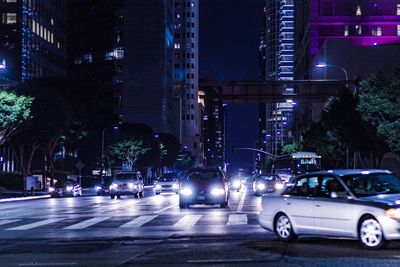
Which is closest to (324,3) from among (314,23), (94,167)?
(314,23)

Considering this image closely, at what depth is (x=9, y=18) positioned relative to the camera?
108m

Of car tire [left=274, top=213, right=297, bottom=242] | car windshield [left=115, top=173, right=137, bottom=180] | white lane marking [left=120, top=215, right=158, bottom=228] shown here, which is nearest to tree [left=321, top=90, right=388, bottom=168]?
car windshield [left=115, top=173, right=137, bottom=180]

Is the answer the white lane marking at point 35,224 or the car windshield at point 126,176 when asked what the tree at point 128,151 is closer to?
the car windshield at point 126,176

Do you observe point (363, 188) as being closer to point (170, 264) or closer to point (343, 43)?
point (170, 264)

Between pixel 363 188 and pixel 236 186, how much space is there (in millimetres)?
52018

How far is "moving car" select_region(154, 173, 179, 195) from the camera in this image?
59112mm

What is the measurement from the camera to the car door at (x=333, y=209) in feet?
45.5

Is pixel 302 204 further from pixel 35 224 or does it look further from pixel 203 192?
pixel 203 192

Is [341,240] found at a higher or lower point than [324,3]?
lower

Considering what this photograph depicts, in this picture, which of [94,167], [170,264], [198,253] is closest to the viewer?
[170,264]

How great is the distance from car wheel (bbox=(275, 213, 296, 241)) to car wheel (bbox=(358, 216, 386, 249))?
210 centimetres

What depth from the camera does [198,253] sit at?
1371cm

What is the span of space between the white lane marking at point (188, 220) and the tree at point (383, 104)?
19632 mm

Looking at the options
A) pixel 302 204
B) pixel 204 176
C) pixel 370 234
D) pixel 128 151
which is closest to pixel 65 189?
pixel 204 176
